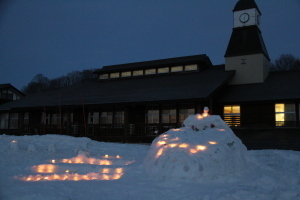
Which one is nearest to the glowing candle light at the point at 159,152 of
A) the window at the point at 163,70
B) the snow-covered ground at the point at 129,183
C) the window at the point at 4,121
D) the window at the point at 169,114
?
the snow-covered ground at the point at 129,183

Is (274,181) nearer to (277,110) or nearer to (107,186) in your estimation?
(107,186)

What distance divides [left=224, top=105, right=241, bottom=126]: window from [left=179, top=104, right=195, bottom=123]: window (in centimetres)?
237

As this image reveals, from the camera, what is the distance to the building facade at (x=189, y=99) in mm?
15584

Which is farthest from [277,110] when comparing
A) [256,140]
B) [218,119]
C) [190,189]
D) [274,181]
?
[190,189]

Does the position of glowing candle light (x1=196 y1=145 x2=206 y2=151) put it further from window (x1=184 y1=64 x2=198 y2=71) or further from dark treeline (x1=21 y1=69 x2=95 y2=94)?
dark treeline (x1=21 y1=69 x2=95 y2=94)

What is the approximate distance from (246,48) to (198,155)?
51.9 ft

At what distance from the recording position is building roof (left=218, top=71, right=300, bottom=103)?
1581cm

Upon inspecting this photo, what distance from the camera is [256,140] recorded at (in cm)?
1294

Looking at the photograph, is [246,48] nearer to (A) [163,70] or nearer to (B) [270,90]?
(B) [270,90]

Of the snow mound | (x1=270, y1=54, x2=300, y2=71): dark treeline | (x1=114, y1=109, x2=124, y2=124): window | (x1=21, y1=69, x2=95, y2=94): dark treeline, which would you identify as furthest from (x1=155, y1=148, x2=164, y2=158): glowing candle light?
(x1=21, y1=69, x2=95, y2=94): dark treeline

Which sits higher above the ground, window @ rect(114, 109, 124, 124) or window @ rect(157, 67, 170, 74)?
window @ rect(157, 67, 170, 74)

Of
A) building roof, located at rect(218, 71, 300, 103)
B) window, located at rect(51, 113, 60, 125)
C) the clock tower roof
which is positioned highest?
the clock tower roof

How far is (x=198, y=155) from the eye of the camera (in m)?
6.25

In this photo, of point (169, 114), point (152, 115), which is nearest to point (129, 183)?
point (169, 114)
